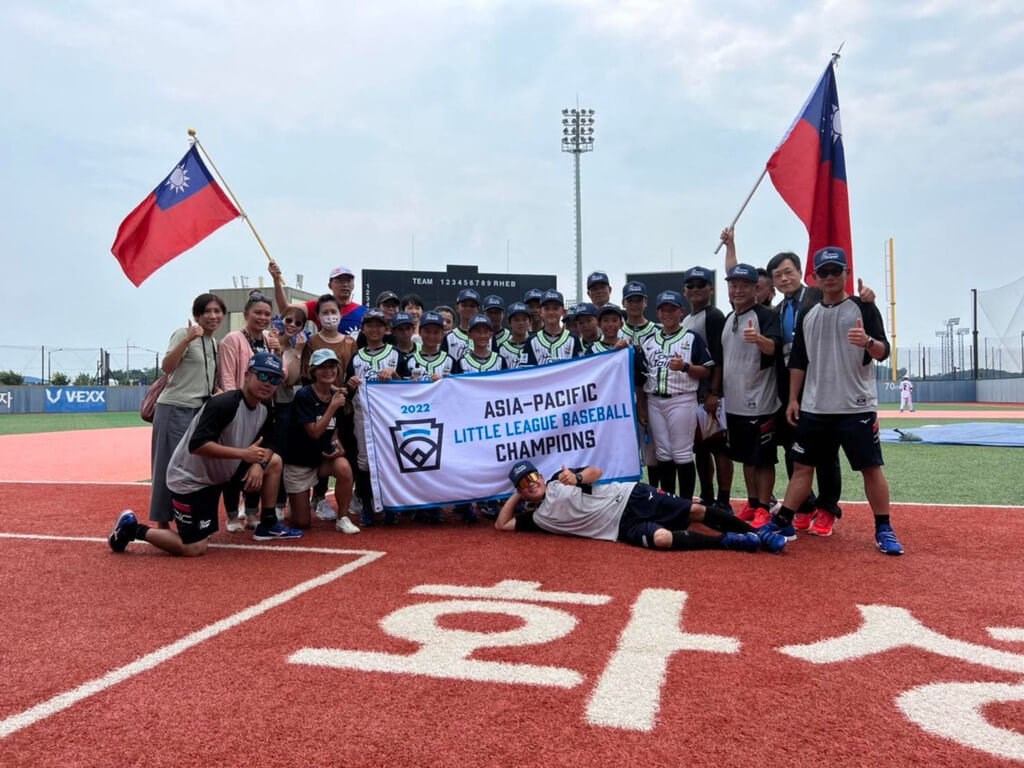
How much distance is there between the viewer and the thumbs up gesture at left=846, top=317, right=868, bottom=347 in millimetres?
4727

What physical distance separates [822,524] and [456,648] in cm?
378

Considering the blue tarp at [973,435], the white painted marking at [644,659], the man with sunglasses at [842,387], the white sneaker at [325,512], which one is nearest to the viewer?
the white painted marking at [644,659]

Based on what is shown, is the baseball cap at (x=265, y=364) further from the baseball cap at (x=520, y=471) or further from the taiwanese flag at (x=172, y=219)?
the taiwanese flag at (x=172, y=219)

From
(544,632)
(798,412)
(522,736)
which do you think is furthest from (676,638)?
(798,412)

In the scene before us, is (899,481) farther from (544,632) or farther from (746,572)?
(544,632)

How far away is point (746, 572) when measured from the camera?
4.34 m

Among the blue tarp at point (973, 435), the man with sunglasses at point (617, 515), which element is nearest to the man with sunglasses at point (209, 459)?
the man with sunglasses at point (617, 515)

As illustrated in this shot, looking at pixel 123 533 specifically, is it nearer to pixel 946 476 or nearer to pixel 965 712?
pixel 965 712

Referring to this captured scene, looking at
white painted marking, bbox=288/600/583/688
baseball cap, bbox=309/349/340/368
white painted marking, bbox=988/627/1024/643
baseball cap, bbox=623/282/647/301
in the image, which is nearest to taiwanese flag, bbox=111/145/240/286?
baseball cap, bbox=309/349/340/368

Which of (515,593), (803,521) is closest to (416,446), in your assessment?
(515,593)

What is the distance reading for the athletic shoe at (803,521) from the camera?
5.73 meters

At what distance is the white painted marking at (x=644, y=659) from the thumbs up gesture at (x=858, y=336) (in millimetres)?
2286

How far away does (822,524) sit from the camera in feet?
18.3

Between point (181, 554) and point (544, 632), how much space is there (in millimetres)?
3163
